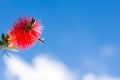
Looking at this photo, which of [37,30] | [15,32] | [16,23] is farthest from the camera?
[37,30]

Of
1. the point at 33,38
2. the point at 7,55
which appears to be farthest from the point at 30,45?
the point at 7,55

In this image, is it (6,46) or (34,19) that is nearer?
(6,46)

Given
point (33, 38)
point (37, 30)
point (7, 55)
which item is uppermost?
point (37, 30)

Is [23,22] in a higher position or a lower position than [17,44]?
higher

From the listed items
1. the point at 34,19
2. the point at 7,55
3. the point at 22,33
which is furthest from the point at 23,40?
the point at 34,19

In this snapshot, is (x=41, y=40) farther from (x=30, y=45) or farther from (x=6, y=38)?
(x=6, y=38)

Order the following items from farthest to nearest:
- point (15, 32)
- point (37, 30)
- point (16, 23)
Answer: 1. point (37, 30)
2. point (16, 23)
3. point (15, 32)
